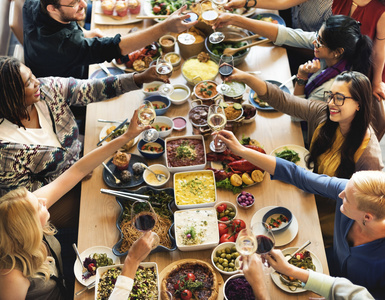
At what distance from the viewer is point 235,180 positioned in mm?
2822

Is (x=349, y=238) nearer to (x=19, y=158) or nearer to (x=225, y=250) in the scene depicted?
(x=225, y=250)

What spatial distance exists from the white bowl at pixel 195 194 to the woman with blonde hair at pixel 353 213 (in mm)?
281

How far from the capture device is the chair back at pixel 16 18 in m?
3.62

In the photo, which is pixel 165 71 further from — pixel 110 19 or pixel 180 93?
pixel 110 19

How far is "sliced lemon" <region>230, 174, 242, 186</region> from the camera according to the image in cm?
282

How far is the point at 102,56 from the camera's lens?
338 cm

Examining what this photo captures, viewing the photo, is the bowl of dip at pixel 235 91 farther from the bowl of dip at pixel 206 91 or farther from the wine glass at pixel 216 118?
the wine glass at pixel 216 118

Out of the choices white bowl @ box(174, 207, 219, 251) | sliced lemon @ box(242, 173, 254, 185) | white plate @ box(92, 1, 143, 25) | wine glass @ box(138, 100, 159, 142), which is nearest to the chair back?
white plate @ box(92, 1, 143, 25)

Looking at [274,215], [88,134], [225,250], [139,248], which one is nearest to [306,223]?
[274,215]

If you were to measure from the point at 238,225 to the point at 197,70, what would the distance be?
4.81 ft

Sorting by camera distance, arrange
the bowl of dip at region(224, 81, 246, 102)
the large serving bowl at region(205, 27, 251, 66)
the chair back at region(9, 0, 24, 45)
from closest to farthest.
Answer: the bowl of dip at region(224, 81, 246, 102) < the large serving bowl at region(205, 27, 251, 66) < the chair back at region(9, 0, 24, 45)

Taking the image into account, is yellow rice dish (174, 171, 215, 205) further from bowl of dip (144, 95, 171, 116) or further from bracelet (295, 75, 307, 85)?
bracelet (295, 75, 307, 85)

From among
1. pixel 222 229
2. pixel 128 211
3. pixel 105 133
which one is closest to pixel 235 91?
pixel 105 133

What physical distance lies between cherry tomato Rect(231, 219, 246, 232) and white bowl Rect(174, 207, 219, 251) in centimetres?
12
